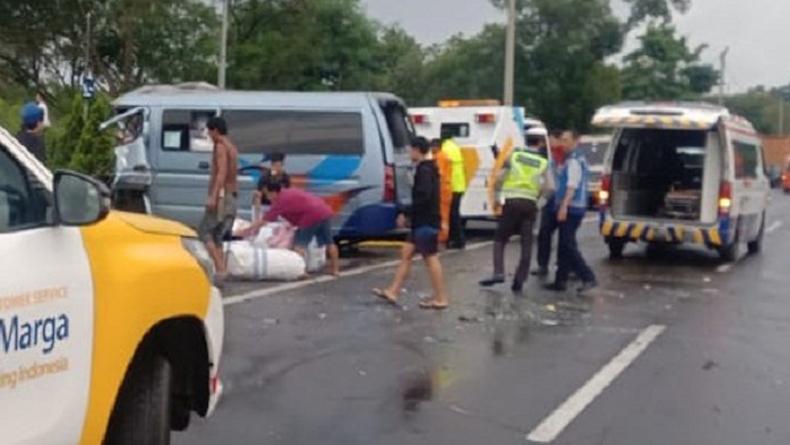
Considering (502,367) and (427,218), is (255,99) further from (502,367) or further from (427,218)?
(502,367)

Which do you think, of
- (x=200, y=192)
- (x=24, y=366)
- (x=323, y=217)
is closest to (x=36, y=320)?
(x=24, y=366)

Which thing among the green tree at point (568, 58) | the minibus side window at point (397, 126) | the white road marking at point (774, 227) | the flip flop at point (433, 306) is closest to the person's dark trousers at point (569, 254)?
the flip flop at point (433, 306)

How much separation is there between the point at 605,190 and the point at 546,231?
370 cm

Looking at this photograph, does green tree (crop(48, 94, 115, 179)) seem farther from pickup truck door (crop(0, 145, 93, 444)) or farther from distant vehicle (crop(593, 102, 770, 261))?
pickup truck door (crop(0, 145, 93, 444))

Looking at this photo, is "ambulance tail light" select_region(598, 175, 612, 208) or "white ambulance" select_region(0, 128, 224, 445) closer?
"white ambulance" select_region(0, 128, 224, 445)

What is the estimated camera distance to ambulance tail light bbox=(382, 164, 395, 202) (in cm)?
1800

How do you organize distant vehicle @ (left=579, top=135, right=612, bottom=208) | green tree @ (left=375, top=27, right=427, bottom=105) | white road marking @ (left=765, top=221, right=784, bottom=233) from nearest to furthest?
white road marking @ (left=765, top=221, right=784, bottom=233) < distant vehicle @ (left=579, top=135, right=612, bottom=208) < green tree @ (left=375, top=27, right=427, bottom=105)

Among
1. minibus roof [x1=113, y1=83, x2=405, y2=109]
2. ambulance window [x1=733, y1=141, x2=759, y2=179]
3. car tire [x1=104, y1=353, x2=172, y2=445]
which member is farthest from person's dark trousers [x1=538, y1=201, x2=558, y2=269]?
car tire [x1=104, y1=353, x2=172, y2=445]

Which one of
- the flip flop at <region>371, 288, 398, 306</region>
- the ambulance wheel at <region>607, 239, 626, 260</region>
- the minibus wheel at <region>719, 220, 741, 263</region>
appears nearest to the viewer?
the flip flop at <region>371, 288, 398, 306</region>

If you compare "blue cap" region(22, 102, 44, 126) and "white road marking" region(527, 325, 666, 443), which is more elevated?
"blue cap" region(22, 102, 44, 126)

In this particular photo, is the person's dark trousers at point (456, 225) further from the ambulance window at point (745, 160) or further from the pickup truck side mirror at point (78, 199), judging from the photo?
the pickup truck side mirror at point (78, 199)

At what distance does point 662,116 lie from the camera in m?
18.6

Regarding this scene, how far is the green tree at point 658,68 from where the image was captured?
6450 cm

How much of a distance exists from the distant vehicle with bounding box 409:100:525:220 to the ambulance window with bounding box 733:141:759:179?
3742mm
